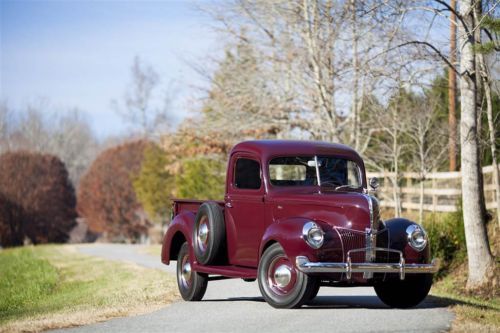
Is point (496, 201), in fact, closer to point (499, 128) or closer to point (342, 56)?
point (499, 128)

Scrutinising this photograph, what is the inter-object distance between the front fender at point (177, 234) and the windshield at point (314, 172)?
1.56m

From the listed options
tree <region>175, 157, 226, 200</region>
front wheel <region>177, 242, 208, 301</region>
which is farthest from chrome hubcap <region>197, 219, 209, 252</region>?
tree <region>175, 157, 226, 200</region>

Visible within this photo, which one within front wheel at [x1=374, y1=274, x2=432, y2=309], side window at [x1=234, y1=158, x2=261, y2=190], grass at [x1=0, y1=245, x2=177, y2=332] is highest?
side window at [x1=234, y1=158, x2=261, y2=190]

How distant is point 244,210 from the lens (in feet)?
40.2

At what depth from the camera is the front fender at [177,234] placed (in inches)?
519

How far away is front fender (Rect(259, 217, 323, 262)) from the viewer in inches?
427

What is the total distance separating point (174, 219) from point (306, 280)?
133 inches

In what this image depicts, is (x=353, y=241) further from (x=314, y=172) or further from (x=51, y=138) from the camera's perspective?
(x=51, y=138)

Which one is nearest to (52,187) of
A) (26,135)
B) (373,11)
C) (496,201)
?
(26,135)

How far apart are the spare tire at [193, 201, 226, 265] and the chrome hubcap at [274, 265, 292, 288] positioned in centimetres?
139

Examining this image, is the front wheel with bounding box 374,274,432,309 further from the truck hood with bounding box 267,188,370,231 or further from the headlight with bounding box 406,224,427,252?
the truck hood with bounding box 267,188,370,231

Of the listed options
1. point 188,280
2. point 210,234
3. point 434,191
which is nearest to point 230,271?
point 210,234

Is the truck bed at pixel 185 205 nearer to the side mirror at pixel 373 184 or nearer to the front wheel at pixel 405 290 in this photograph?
the side mirror at pixel 373 184

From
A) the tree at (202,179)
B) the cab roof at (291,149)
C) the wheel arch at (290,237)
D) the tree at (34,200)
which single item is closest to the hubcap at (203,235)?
the cab roof at (291,149)
